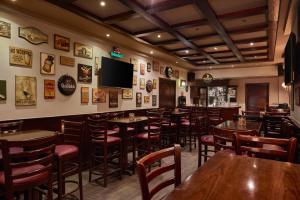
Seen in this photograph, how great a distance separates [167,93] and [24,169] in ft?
21.4

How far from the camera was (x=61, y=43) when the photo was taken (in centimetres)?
396

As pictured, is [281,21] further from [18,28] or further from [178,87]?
[178,87]

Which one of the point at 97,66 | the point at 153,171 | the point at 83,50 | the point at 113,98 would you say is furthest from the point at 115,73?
the point at 153,171

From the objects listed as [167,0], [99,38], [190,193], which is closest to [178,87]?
[99,38]

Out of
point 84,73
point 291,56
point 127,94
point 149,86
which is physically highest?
point 291,56

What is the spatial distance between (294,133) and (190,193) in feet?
8.63

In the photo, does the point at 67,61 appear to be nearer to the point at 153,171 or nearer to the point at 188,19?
the point at 188,19

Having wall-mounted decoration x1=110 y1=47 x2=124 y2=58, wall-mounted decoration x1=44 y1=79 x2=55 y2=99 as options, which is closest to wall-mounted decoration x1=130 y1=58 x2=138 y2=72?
wall-mounted decoration x1=110 y1=47 x2=124 y2=58

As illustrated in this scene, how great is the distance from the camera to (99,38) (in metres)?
4.80

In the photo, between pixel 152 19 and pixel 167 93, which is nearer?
pixel 152 19

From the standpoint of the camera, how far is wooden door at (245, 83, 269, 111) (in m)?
10.1

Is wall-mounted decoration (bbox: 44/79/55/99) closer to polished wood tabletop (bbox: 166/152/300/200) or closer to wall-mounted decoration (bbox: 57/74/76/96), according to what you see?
wall-mounted decoration (bbox: 57/74/76/96)

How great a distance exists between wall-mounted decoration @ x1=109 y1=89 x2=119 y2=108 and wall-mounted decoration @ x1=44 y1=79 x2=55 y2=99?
1.58 m

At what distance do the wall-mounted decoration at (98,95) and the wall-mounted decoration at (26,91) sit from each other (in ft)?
4.45
